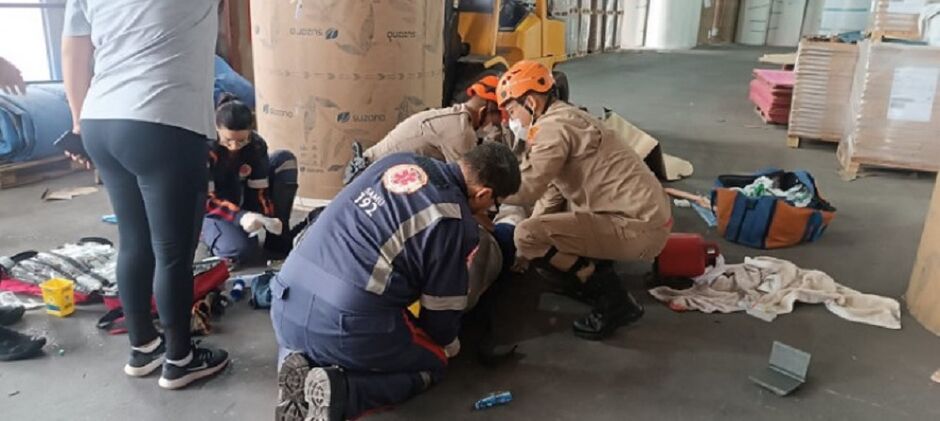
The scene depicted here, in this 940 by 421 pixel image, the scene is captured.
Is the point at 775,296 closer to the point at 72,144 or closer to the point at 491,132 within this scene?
the point at 491,132

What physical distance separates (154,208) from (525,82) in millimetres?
1620

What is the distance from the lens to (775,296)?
3477mm

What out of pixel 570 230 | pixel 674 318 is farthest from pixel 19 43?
pixel 674 318

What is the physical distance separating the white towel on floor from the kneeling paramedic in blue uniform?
150 cm

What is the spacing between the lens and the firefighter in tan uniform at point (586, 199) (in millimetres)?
3084

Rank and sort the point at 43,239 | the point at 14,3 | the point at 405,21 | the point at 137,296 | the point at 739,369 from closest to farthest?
the point at 137,296, the point at 739,369, the point at 43,239, the point at 405,21, the point at 14,3

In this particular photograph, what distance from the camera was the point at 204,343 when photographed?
2.95 meters

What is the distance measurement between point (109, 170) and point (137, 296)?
46 centimetres

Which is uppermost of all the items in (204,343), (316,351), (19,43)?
(19,43)

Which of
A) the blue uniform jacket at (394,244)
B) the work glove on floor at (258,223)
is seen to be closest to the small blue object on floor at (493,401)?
the blue uniform jacket at (394,244)

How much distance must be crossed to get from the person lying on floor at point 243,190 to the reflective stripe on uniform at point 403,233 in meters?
1.40

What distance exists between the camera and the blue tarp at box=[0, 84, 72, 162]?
500cm

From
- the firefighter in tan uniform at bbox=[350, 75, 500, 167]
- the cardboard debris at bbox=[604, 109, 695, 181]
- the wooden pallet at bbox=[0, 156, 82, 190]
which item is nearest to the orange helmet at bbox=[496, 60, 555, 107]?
the firefighter in tan uniform at bbox=[350, 75, 500, 167]

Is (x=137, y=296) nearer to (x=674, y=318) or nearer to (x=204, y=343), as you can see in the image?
(x=204, y=343)
